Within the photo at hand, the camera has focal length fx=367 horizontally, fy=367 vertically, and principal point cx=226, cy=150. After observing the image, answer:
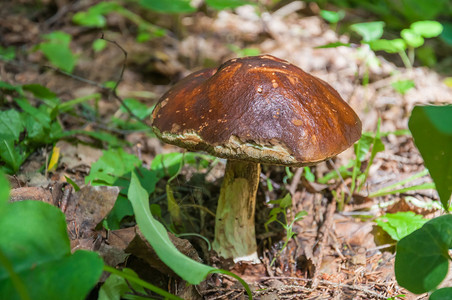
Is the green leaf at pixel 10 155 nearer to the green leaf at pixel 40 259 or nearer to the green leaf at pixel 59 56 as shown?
the green leaf at pixel 40 259

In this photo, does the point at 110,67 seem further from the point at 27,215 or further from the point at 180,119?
the point at 27,215

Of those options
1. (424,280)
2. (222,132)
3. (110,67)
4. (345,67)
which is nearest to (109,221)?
(222,132)

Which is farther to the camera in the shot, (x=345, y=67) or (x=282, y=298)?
(x=345, y=67)

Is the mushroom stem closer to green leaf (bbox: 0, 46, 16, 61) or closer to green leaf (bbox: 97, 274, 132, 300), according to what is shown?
green leaf (bbox: 97, 274, 132, 300)

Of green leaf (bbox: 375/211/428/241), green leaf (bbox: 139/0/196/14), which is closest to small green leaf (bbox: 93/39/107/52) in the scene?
green leaf (bbox: 139/0/196/14)

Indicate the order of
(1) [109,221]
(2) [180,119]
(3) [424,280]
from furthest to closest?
(1) [109,221], (2) [180,119], (3) [424,280]

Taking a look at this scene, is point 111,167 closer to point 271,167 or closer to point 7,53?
point 271,167

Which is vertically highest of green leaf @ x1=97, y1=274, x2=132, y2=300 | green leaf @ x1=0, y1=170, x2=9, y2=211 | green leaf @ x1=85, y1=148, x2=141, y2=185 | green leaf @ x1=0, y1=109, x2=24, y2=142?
green leaf @ x1=0, y1=170, x2=9, y2=211
